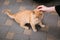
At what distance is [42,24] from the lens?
2.03m

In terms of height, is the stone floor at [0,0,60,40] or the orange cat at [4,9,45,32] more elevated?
the orange cat at [4,9,45,32]

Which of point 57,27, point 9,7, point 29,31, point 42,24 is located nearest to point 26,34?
point 29,31

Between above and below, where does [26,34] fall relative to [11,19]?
below

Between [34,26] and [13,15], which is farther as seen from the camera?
[13,15]

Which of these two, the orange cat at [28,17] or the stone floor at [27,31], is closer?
the orange cat at [28,17]

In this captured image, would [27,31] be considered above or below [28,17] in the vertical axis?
below

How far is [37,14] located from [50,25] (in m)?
0.39

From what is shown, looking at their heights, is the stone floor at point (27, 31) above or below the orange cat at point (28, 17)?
below

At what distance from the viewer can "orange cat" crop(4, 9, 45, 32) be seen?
175cm

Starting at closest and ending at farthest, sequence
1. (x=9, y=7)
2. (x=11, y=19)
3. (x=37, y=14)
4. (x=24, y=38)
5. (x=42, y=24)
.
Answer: (x=37, y=14), (x=24, y=38), (x=42, y=24), (x=11, y=19), (x=9, y=7)

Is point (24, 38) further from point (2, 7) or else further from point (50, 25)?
point (2, 7)

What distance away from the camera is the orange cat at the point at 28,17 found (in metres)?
1.75

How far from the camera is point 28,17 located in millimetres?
1890

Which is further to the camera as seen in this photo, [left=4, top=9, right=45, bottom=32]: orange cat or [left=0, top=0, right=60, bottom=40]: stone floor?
[left=0, top=0, right=60, bottom=40]: stone floor
